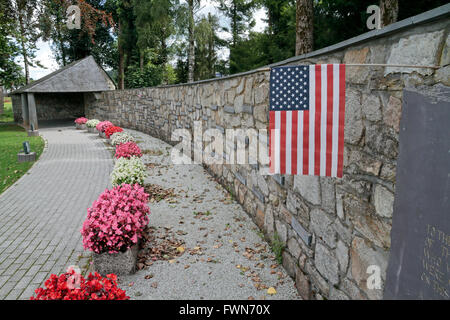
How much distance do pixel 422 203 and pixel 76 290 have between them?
2.63m

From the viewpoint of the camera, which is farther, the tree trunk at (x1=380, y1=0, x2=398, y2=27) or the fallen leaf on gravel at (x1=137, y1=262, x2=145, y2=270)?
the tree trunk at (x1=380, y1=0, x2=398, y2=27)

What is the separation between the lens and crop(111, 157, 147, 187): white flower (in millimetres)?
6230

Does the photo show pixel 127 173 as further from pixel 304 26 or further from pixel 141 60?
pixel 141 60

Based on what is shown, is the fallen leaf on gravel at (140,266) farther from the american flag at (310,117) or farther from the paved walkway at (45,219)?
the american flag at (310,117)

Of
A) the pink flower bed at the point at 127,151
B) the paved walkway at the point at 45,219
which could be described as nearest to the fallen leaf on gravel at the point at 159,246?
the paved walkway at the point at 45,219

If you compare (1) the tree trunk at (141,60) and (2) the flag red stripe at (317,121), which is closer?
(2) the flag red stripe at (317,121)

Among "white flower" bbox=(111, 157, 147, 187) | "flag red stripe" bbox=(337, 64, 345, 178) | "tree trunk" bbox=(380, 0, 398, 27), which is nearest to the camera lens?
"flag red stripe" bbox=(337, 64, 345, 178)

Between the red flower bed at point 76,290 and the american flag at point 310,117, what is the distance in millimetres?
1860

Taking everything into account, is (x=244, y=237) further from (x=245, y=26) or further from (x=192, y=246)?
(x=245, y=26)

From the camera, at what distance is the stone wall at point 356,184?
198cm

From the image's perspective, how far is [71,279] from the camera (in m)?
2.66

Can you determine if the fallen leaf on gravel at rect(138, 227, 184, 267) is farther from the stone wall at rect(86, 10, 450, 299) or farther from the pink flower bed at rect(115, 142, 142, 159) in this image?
the pink flower bed at rect(115, 142, 142, 159)

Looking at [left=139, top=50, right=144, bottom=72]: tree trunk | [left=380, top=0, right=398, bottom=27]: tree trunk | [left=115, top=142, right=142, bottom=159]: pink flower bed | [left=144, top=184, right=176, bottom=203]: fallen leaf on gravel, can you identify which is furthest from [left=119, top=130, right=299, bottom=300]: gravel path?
[left=139, top=50, right=144, bottom=72]: tree trunk

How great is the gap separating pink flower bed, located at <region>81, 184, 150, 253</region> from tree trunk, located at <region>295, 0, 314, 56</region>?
7478mm
